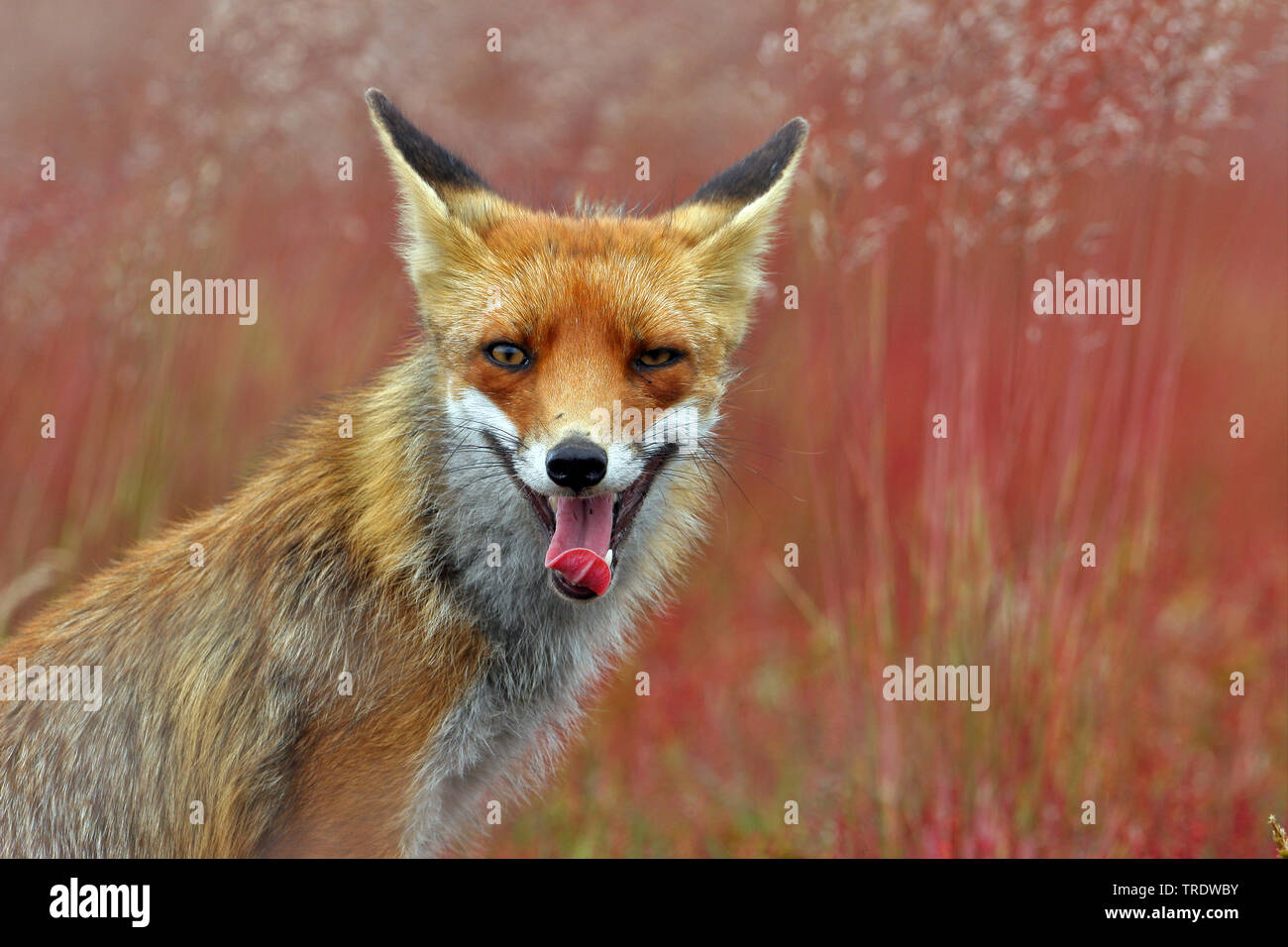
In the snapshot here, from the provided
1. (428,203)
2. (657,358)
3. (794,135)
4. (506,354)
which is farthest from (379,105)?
(794,135)

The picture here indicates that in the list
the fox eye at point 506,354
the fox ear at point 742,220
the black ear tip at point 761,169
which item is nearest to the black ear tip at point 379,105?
the fox eye at point 506,354

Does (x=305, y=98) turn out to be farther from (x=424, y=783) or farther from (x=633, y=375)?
(x=424, y=783)

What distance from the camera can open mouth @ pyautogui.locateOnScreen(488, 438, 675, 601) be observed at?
3.57 m

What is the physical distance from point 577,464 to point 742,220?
1.26m

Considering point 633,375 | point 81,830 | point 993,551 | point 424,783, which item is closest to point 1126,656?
point 993,551

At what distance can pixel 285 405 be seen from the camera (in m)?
6.93

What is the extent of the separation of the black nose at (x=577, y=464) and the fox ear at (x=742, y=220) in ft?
3.37

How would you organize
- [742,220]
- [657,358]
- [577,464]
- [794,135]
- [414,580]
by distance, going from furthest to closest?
1. [794,135]
2. [742,220]
3. [414,580]
4. [657,358]
5. [577,464]

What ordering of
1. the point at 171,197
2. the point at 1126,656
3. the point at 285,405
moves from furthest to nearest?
1. the point at 285,405
2. the point at 171,197
3. the point at 1126,656

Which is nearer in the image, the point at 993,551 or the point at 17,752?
the point at 17,752

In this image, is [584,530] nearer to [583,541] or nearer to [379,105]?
[583,541]

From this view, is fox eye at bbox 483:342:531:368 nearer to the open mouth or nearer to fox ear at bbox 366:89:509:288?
the open mouth

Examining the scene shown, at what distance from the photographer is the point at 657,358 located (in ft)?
12.4

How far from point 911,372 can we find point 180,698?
6.65 m
